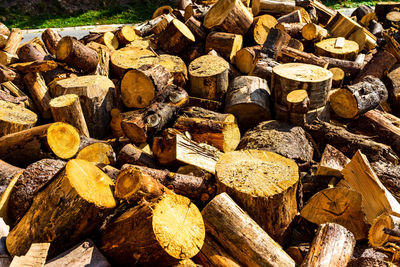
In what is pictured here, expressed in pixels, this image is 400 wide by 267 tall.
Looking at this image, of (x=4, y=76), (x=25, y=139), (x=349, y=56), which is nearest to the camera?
(x=25, y=139)

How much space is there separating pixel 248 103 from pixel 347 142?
1.27 meters

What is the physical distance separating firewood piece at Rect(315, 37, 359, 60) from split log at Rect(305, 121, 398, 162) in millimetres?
2318

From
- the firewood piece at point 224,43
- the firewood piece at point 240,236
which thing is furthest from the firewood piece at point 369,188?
the firewood piece at point 224,43

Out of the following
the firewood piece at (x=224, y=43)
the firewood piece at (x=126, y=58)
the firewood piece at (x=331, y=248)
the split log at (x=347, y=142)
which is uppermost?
the firewood piece at (x=224, y=43)

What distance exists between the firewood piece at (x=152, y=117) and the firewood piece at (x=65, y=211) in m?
1.24

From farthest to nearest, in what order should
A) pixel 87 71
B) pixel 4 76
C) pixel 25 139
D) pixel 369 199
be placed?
pixel 87 71 → pixel 4 76 → pixel 25 139 → pixel 369 199

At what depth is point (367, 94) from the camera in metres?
4.11

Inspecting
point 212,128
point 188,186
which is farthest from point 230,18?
point 188,186

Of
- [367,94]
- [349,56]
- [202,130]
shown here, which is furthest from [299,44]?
[202,130]

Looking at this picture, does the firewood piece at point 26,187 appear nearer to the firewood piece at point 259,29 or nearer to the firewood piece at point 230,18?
the firewood piece at point 230,18

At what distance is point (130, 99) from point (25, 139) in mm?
1380

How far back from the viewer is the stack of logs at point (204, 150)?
7.70 ft

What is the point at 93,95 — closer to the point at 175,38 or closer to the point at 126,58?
the point at 126,58

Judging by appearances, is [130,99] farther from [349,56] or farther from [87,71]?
[349,56]
